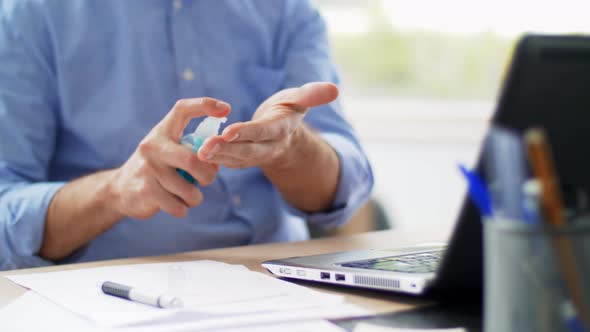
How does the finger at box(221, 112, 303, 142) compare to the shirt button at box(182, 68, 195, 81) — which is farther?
the shirt button at box(182, 68, 195, 81)

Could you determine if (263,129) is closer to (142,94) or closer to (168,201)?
(168,201)

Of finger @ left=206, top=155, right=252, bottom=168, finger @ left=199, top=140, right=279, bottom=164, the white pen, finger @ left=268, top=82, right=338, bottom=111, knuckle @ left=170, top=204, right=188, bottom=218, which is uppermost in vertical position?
finger @ left=268, top=82, right=338, bottom=111

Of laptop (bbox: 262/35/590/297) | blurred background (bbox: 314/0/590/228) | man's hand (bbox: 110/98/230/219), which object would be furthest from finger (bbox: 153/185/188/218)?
blurred background (bbox: 314/0/590/228)

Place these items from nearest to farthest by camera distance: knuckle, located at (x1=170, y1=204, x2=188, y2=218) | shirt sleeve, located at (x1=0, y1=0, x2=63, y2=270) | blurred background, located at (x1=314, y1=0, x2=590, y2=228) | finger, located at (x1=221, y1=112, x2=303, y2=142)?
→ finger, located at (x1=221, y1=112, x2=303, y2=142)
knuckle, located at (x1=170, y1=204, x2=188, y2=218)
shirt sleeve, located at (x1=0, y1=0, x2=63, y2=270)
blurred background, located at (x1=314, y1=0, x2=590, y2=228)

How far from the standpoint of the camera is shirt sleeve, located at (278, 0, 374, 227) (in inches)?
48.2

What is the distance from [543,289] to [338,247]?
595 millimetres

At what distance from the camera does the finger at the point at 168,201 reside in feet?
3.10

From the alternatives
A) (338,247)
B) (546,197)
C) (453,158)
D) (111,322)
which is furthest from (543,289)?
(453,158)

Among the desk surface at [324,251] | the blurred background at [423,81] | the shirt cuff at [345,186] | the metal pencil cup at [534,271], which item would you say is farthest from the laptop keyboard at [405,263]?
the blurred background at [423,81]

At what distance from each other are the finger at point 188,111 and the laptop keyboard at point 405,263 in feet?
0.75

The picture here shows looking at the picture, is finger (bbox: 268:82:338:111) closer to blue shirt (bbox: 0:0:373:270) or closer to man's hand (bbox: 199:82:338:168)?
man's hand (bbox: 199:82:338:168)

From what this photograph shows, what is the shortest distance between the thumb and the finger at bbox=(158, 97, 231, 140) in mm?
93

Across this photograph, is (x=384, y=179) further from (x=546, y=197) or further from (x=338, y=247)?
(x=546, y=197)

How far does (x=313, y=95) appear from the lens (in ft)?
2.98
